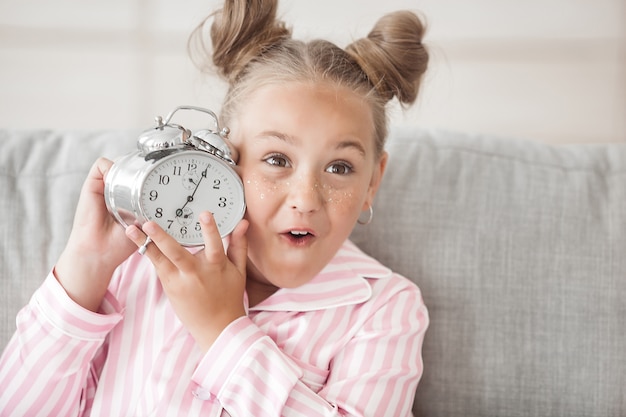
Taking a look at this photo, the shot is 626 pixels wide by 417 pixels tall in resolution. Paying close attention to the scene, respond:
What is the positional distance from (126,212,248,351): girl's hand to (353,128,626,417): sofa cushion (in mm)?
381

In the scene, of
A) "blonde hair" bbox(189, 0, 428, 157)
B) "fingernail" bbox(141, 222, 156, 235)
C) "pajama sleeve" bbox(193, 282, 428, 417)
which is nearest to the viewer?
"fingernail" bbox(141, 222, 156, 235)

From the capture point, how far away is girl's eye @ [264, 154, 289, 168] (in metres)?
1.09

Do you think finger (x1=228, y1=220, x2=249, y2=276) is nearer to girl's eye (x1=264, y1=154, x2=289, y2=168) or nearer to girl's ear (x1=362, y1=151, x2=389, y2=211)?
girl's eye (x1=264, y1=154, x2=289, y2=168)

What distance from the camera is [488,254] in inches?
52.9

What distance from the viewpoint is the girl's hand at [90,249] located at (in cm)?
109

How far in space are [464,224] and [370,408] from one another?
18.6 inches

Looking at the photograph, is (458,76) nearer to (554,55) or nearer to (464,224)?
(554,55)

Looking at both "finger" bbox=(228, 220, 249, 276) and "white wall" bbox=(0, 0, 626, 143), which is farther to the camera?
"white wall" bbox=(0, 0, 626, 143)

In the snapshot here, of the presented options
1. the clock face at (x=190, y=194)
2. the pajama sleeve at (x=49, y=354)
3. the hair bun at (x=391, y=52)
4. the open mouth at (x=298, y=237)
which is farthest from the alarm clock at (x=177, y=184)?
the hair bun at (x=391, y=52)

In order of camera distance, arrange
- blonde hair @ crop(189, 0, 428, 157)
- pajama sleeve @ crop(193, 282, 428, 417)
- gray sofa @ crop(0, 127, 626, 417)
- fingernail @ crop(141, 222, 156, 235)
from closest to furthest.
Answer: fingernail @ crop(141, 222, 156, 235)
pajama sleeve @ crop(193, 282, 428, 417)
blonde hair @ crop(189, 0, 428, 157)
gray sofa @ crop(0, 127, 626, 417)

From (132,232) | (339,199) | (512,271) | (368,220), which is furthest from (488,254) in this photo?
(132,232)

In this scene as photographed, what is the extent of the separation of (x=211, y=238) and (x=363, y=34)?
948 mm

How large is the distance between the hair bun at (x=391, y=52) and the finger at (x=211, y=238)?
1.39 ft

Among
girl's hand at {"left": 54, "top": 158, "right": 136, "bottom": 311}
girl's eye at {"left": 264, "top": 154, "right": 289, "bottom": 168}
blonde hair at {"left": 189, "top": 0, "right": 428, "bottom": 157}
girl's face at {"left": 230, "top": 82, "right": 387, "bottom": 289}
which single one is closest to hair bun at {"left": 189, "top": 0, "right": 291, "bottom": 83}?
blonde hair at {"left": 189, "top": 0, "right": 428, "bottom": 157}
